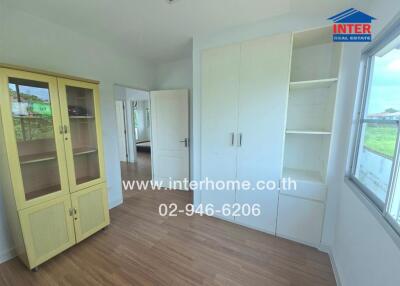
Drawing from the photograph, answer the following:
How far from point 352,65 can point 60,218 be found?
333cm

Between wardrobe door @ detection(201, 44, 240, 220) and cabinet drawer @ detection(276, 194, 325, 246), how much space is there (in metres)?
0.66

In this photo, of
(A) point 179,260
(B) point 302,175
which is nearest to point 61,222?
(A) point 179,260

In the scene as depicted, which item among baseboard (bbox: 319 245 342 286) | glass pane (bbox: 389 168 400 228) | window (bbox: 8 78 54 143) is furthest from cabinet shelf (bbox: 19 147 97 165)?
baseboard (bbox: 319 245 342 286)

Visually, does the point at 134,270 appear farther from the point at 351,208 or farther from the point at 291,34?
the point at 291,34

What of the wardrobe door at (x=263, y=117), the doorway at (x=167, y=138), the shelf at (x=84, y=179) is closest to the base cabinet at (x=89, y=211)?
the shelf at (x=84, y=179)

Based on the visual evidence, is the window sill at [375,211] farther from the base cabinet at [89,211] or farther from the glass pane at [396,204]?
the base cabinet at [89,211]

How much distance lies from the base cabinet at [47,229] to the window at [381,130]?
271cm

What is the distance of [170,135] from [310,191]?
2560 mm

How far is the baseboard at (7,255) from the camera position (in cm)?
173

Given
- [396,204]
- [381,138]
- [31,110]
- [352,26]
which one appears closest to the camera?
[396,204]

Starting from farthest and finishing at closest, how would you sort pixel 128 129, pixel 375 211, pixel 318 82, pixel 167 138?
pixel 128 129 → pixel 167 138 → pixel 318 82 → pixel 375 211

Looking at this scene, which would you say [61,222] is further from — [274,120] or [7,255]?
[274,120]

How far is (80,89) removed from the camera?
2.00 metres

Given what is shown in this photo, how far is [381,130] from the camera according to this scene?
4.05 feet
